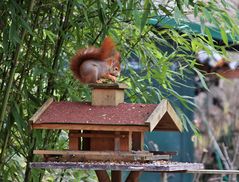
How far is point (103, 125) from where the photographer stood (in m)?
2.40

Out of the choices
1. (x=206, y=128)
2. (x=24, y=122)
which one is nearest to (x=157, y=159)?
(x=24, y=122)

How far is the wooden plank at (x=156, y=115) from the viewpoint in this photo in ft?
7.78

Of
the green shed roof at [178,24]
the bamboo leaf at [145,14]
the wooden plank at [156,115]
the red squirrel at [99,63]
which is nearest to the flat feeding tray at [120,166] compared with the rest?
the wooden plank at [156,115]

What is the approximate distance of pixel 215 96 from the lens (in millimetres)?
6645

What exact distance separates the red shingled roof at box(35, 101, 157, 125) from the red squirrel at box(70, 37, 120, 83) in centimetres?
11

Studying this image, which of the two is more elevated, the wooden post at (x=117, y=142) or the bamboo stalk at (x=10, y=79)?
the bamboo stalk at (x=10, y=79)

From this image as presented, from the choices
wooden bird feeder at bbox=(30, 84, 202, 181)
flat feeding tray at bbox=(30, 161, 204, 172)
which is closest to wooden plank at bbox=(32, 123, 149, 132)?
wooden bird feeder at bbox=(30, 84, 202, 181)

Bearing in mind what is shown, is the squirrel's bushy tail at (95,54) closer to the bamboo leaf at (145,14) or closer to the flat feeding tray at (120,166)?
the bamboo leaf at (145,14)

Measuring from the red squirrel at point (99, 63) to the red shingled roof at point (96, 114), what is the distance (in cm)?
11

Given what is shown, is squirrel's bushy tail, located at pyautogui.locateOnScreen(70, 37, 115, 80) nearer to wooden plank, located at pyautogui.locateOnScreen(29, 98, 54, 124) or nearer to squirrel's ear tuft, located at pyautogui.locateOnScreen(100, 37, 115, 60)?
squirrel's ear tuft, located at pyautogui.locateOnScreen(100, 37, 115, 60)

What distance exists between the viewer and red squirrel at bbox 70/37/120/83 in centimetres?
255

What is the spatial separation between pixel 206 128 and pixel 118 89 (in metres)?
4.12

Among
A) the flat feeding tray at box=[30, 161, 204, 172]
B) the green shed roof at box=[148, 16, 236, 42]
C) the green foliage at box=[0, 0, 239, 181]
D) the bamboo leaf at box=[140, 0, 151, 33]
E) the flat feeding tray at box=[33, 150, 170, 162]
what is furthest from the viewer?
the green shed roof at box=[148, 16, 236, 42]

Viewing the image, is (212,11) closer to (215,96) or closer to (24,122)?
(24,122)
